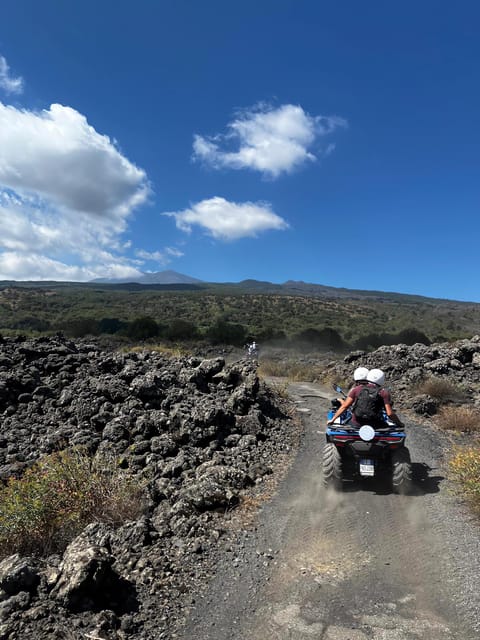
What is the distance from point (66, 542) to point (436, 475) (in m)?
6.51

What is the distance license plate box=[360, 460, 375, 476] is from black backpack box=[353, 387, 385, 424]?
652mm

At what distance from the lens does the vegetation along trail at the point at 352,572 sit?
375 centimetres

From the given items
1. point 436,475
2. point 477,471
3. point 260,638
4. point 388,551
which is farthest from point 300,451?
point 260,638

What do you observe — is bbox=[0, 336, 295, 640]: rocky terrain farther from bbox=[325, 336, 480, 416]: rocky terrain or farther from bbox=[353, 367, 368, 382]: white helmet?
bbox=[325, 336, 480, 416]: rocky terrain

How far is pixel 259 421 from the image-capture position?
10531mm

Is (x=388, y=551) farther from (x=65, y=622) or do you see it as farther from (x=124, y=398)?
(x=124, y=398)

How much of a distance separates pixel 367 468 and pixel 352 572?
239cm

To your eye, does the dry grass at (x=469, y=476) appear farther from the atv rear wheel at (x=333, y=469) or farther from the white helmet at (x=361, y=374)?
the white helmet at (x=361, y=374)

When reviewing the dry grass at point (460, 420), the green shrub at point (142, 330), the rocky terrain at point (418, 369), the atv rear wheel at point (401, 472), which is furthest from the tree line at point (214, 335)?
the atv rear wheel at point (401, 472)

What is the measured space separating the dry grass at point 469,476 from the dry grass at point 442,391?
277 inches

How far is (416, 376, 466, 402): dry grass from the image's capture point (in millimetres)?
14141

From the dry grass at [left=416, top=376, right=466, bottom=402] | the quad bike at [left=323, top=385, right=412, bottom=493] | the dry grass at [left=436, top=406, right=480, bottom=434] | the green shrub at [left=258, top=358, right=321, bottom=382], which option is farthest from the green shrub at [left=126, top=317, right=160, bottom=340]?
the quad bike at [left=323, top=385, right=412, bottom=493]

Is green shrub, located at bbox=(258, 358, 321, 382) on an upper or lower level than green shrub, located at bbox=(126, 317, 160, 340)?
lower

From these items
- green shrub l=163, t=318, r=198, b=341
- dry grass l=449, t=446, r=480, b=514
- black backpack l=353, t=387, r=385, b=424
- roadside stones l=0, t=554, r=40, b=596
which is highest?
green shrub l=163, t=318, r=198, b=341
